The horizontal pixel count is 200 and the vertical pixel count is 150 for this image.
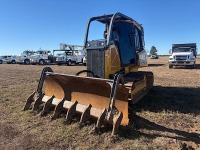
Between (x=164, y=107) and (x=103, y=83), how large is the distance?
2.45 m

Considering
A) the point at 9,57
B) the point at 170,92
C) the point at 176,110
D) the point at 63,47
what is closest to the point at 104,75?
the point at 176,110

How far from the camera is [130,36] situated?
8102 mm

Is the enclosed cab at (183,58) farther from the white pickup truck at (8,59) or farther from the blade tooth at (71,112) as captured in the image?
the white pickup truck at (8,59)

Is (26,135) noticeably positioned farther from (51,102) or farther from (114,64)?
(114,64)

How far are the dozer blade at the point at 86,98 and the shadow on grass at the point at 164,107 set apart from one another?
1.29 feet

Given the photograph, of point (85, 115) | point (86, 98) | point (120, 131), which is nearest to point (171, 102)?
point (86, 98)

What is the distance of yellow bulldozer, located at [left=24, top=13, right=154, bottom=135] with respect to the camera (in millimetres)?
5352

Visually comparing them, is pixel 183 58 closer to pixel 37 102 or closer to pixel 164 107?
pixel 164 107

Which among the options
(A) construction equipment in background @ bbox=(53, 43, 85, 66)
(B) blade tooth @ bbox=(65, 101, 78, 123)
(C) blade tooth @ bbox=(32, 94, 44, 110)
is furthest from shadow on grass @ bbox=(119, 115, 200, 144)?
(A) construction equipment in background @ bbox=(53, 43, 85, 66)

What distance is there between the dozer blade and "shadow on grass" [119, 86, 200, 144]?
0.39 meters

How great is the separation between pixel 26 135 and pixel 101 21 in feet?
14.3

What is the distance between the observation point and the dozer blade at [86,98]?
205 inches

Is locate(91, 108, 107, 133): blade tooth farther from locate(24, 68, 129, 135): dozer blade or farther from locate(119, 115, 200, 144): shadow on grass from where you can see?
locate(119, 115, 200, 144): shadow on grass

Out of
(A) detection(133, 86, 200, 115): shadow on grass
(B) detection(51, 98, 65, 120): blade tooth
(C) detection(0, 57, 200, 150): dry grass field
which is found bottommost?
(C) detection(0, 57, 200, 150): dry grass field
